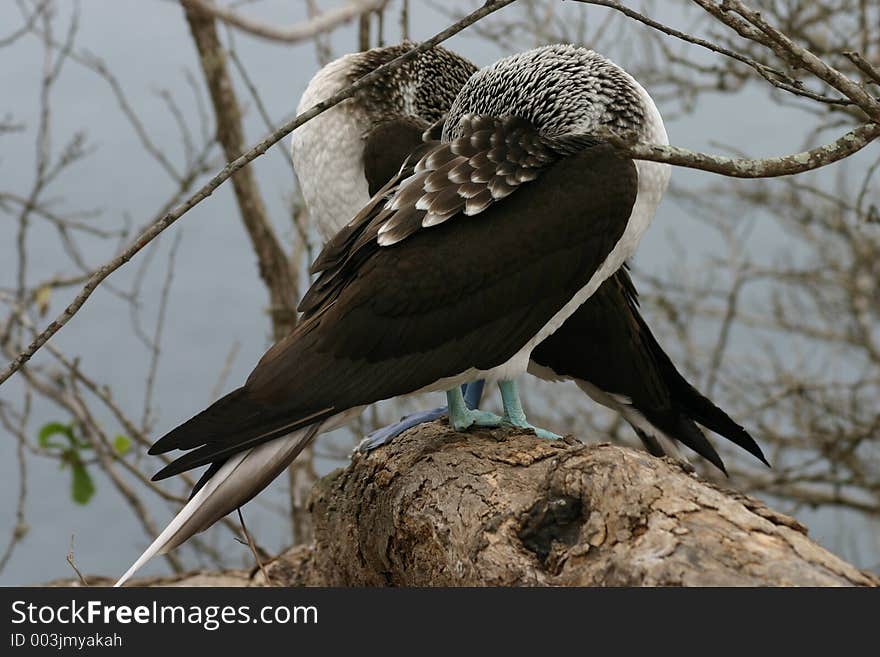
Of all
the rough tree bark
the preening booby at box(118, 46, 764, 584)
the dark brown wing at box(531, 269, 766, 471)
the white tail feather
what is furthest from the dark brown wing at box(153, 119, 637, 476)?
the dark brown wing at box(531, 269, 766, 471)

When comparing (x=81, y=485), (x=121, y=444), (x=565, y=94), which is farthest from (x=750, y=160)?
(x=81, y=485)

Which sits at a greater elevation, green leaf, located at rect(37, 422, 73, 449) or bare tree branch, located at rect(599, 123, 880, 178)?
green leaf, located at rect(37, 422, 73, 449)

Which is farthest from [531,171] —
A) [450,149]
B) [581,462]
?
[581,462]

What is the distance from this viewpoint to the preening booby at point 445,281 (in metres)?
3.07

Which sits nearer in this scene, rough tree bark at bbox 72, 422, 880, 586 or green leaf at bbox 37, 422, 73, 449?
rough tree bark at bbox 72, 422, 880, 586

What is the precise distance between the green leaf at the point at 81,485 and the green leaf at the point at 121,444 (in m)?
0.23

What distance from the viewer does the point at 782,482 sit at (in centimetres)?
679

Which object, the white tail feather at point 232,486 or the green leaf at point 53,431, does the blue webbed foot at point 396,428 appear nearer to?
the white tail feather at point 232,486

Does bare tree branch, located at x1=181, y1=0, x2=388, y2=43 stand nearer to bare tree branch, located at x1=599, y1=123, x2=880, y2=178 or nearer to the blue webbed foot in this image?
bare tree branch, located at x1=599, y1=123, x2=880, y2=178

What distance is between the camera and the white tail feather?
3007 mm

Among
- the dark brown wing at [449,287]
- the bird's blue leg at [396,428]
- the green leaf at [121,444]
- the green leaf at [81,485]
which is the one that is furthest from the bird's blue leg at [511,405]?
the green leaf at [81,485]

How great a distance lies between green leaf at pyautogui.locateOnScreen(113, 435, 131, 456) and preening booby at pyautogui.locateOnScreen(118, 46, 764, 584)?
2.65m

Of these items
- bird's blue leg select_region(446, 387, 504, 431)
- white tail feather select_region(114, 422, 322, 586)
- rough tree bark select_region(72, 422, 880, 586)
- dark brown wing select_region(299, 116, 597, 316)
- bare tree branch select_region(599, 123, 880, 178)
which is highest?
dark brown wing select_region(299, 116, 597, 316)
